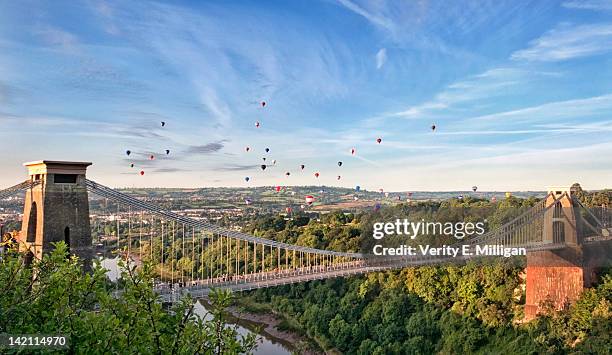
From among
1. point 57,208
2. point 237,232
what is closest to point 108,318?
point 57,208

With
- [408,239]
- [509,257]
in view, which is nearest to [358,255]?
[408,239]

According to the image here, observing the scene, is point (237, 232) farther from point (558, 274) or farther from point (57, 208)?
point (558, 274)

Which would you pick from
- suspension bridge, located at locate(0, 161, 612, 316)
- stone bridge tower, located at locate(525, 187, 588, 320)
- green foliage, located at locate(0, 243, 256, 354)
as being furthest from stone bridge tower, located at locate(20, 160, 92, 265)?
stone bridge tower, located at locate(525, 187, 588, 320)

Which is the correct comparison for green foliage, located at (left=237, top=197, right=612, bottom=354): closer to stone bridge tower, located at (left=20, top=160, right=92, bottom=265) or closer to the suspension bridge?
the suspension bridge

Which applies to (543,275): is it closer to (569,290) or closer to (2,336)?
(569,290)

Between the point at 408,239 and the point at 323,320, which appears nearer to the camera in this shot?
the point at 323,320

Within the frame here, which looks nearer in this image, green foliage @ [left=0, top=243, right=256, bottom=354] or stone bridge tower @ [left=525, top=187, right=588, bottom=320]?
green foliage @ [left=0, top=243, right=256, bottom=354]
